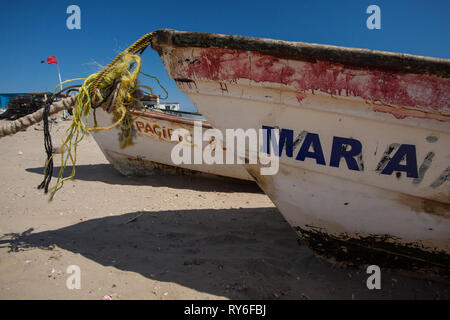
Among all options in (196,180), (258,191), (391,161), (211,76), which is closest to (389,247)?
(391,161)

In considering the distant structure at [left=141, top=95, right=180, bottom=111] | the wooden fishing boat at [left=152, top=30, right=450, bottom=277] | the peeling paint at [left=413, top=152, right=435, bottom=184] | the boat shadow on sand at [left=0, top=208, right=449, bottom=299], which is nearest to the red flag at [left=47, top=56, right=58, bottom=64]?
the distant structure at [left=141, top=95, right=180, bottom=111]

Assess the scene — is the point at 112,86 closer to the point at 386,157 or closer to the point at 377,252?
the point at 386,157

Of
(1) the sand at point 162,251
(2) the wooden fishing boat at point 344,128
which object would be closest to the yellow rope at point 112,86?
(2) the wooden fishing boat at point 344,128

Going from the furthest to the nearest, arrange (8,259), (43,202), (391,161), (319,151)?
(43,202), (8,259), (319,151), (391,161)

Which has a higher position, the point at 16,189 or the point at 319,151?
the point at 319,151

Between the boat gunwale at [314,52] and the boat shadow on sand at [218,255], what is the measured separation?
148 centimetres

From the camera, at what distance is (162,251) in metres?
2.33

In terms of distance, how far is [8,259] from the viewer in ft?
6.91

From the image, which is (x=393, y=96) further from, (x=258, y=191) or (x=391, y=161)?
(x=258, y=191)

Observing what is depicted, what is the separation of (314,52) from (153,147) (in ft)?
10.9

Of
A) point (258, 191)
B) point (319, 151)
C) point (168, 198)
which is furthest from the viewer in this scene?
point (258, 191)

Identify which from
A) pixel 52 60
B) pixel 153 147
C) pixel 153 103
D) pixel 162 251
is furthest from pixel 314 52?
pixel 52 60

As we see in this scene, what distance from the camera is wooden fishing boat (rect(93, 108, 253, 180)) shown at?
13.8 ft

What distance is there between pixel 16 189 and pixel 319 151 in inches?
172
